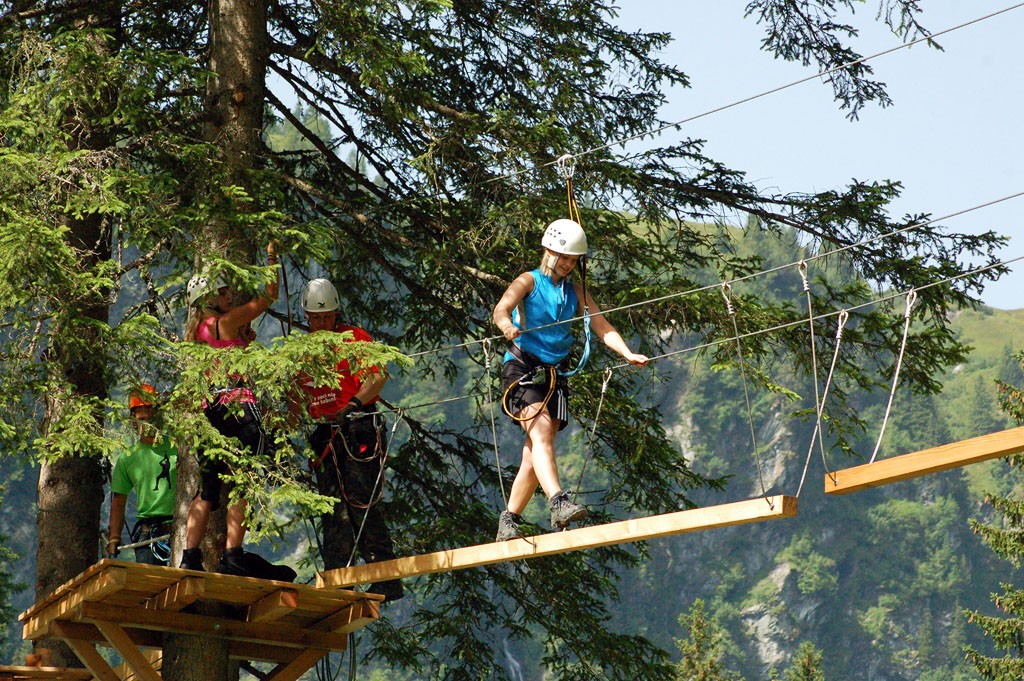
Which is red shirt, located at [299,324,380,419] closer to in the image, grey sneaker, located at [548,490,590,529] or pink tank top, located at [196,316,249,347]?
pink tank top, located at [196,316,249,347]

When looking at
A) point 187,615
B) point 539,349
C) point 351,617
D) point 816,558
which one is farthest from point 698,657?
point 816,558

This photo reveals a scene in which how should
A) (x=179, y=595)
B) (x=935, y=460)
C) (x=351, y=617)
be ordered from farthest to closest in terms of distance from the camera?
(x=351, y=617)
(x=179, y=595)
(x=935, y=460)

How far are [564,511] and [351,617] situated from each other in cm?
163

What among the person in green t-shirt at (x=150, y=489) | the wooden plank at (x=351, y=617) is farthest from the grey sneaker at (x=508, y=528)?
the person in green t-shirt at (x=150, y=489)

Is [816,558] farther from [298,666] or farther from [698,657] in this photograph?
[298,666]

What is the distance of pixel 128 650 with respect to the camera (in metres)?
6.95

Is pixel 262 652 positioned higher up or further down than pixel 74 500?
further down

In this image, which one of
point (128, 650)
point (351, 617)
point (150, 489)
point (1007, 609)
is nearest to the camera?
point (128, 650)

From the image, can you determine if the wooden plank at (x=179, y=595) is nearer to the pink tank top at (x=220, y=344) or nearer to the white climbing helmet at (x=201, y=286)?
the pink tank top at (x=220, y=344)

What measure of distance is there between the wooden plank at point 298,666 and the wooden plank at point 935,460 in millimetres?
3295

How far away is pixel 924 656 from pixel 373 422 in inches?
4684

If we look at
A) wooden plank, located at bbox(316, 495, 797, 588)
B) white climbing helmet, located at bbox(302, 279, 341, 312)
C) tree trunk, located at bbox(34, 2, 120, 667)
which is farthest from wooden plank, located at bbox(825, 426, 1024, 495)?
tree trunk, located at bbox(34, 2, 120, 667)

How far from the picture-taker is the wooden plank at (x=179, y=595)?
6.53m

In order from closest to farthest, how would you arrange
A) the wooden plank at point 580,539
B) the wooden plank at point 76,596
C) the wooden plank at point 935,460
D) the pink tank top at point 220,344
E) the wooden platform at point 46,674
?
the wooden plank at point 935,460 < the wooden plank at point 580,539 < the wooden plank at point 76,596 < the pink tank top at point 220,344 < the wooden platform at point 46,674
